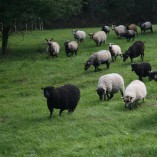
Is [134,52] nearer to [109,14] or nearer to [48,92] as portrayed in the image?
[48,92]

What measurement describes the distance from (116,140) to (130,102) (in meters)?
3.75

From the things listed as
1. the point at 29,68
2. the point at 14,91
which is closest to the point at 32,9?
the point at 29,68

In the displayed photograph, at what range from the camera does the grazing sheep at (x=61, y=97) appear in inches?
600

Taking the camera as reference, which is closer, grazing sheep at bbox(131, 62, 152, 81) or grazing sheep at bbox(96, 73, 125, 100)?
grazing sheep at bbox(96, 73, 125, 100)

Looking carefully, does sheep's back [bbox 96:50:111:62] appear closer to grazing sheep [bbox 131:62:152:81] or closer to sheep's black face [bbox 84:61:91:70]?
sheep's black face [bbox 84:61:91:70]

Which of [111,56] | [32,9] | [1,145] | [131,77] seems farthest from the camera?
[32,9]

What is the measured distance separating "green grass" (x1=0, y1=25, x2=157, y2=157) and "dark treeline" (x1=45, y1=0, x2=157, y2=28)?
33736mm

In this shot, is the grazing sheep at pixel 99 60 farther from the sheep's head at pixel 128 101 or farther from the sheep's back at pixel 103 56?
the sheep's head at pixel 128 101

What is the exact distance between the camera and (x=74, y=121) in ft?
48.2

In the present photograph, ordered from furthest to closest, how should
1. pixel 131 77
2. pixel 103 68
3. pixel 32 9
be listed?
pixel 32 9 → pixel 103 68 → pixel 131 77

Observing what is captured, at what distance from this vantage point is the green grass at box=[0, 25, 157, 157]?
11.9 metres

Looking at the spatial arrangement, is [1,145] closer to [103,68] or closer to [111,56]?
[103,68]

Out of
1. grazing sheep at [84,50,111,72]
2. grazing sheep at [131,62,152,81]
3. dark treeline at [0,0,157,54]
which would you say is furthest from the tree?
grazing sheep at [131,62,152,81]

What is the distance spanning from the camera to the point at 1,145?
1307 cm
